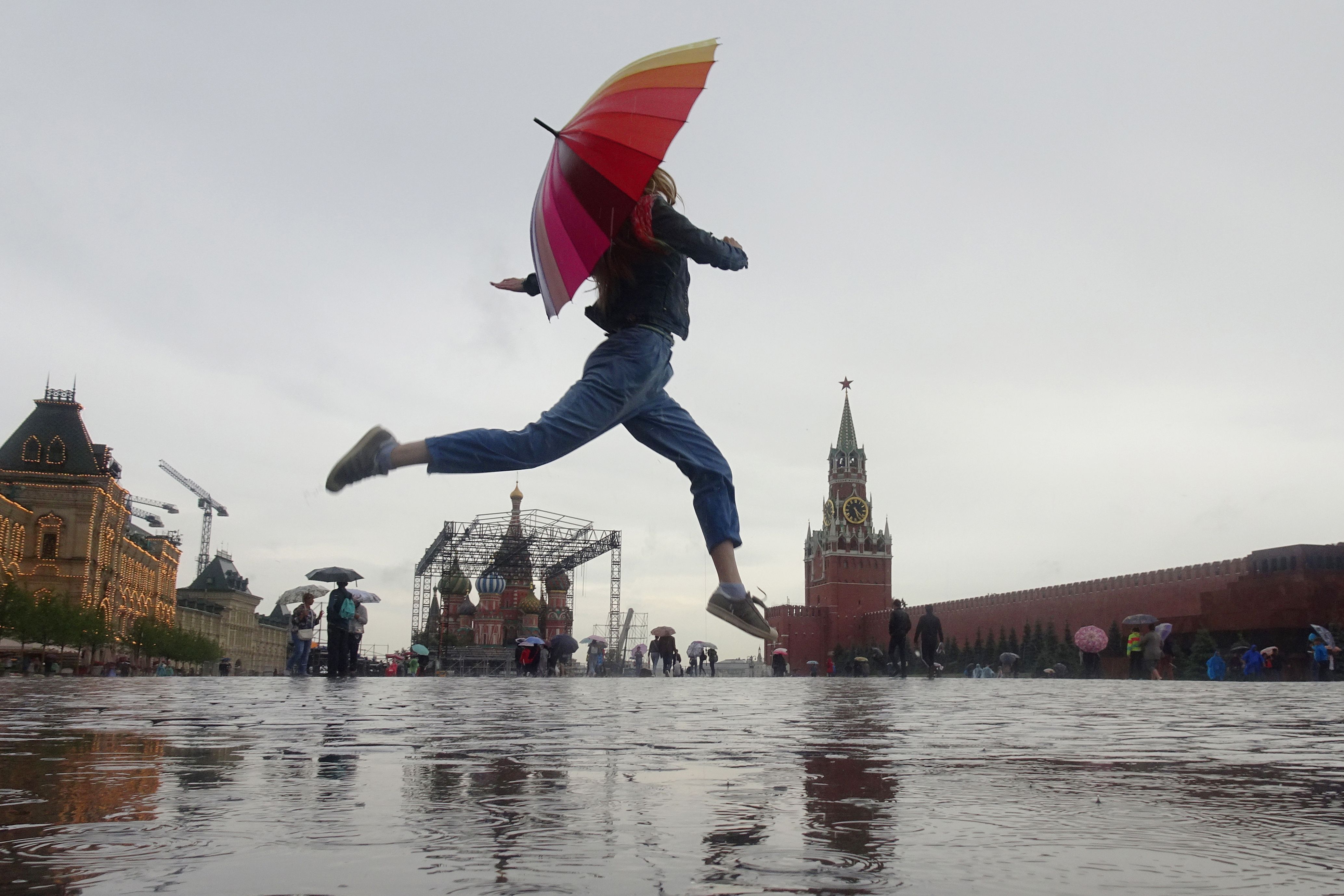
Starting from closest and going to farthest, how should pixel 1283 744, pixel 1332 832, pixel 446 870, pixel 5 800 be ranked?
pixel 446 870 < pixel 1332 832 < pixel 5 800 < pixel 1283 744

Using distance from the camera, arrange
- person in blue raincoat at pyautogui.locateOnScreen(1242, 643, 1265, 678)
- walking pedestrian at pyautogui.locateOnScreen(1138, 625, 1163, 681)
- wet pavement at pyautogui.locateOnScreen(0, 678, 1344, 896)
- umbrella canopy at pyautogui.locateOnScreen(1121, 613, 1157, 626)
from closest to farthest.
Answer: wet pavement at pyautogui.locateOnScreen(0, 678, 1344, 896) → walking pedestrian at pyautogui.locateOnScreen(1138, 625, 1163, 681) → person in blue raincoat at pyautogui.locateOnScreen(1242, 643, 1265, 678) → umbrella canopy at pyautogui.locateOnScreen(1121, 613, 1157, 626)

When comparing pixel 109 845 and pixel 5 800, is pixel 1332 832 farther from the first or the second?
pixel 5 800

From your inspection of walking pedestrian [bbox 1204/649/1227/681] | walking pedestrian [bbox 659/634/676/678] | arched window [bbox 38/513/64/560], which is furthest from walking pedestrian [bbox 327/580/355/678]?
arched window [bbox 38/513/64/560]

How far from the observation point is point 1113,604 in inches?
1622

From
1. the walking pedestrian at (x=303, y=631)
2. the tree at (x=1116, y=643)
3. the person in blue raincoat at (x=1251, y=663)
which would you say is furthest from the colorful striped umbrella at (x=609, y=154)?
the tree at (x=1116, y=643)

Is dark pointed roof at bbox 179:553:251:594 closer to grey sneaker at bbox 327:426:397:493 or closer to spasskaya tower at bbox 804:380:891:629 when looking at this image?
spasskaya tower at bbox 804:380:891:629

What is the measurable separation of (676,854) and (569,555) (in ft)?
117

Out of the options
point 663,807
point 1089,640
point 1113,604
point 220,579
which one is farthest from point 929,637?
point 220,579

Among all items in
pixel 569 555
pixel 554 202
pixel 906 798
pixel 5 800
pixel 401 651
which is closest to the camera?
pixel 5 800

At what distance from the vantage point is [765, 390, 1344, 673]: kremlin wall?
31.4 meters

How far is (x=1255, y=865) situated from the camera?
0.99 metres

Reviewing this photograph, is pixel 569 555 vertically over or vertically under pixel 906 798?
over

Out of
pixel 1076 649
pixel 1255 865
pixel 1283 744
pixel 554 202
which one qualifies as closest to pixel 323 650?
pixel 554 202

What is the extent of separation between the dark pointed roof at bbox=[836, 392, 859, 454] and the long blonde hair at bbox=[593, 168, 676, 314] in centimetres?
9061
